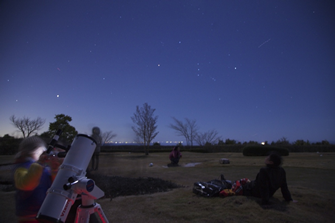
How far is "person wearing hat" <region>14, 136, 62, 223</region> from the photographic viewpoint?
2.40m

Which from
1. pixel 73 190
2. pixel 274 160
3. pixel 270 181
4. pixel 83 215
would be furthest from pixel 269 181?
pixel 73 190

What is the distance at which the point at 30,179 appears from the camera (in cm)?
238

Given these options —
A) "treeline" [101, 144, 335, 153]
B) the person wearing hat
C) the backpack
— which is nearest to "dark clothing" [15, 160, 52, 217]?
the person wearing hat

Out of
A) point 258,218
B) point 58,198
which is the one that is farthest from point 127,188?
point 58,198

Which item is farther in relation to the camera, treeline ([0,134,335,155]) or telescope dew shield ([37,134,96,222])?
treeline ([0,134,335,155])

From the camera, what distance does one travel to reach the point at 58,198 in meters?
1.78

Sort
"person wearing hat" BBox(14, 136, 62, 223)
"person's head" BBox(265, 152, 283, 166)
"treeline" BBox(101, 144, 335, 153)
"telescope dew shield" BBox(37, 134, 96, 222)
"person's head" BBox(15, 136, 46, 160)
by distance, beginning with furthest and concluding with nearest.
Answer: "treeline" BBox(101, 144, 335, 153) → "person's head" BBox(265, 152, 283, 166) → "person's head" BBox(15, 136, 46, 160) → "person wearing hat" BBox(14, 136, 62, 223) → "telescope dew shield" BBox(37, 134, 96, 222)

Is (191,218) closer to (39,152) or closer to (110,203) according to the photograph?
(110,203)

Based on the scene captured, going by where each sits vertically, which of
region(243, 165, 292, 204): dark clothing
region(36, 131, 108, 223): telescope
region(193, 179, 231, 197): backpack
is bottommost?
region(193, 179, 231, 197): backpack

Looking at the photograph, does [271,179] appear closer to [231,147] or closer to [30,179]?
[30,179]

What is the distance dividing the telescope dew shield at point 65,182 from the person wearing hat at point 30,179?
2.44 feet

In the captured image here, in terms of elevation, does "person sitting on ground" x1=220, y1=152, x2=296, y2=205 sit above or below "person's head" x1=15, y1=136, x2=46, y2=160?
below

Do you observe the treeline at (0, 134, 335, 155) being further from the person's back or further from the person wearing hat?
the person wearing hat

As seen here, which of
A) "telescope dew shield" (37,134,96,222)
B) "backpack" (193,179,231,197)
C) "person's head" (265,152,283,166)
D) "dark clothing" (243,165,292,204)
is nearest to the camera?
"telescope dew shield" (37,134,96,222)
